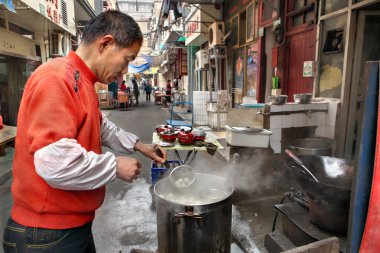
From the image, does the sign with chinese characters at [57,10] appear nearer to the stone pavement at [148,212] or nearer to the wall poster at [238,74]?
the stone pavement at [148,212]

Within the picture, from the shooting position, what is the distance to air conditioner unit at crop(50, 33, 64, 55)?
1139cm

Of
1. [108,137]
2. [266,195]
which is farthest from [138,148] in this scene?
[266,195]

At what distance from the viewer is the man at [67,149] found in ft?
4.26

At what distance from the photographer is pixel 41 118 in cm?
130

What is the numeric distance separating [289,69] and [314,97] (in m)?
1.39

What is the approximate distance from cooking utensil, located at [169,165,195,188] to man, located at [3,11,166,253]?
3.95 ft

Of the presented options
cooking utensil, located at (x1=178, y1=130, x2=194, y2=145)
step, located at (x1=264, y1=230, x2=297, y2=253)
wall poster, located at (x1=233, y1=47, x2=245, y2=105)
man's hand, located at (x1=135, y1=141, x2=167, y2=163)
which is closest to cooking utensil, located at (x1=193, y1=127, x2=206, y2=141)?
cooking utensil, located at (x1=178, y1=130, x2=194, y2=145)

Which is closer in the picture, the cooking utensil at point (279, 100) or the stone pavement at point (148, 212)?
the stone pavement at point (148, 212)

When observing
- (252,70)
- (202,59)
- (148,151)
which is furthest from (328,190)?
(202,59)

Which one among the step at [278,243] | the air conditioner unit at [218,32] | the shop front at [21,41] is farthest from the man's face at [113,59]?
the air conditioner unit at [218,32]

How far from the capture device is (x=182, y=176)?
292 cm

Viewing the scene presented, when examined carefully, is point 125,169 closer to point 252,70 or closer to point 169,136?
point 169,136

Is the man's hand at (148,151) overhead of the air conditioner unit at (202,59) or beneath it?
beneath

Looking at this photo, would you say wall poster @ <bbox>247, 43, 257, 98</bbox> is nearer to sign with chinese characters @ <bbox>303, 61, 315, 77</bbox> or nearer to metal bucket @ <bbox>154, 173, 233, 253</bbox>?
sign with chinese characters @ <bbox>303, 61, 315, 77</bbox>
